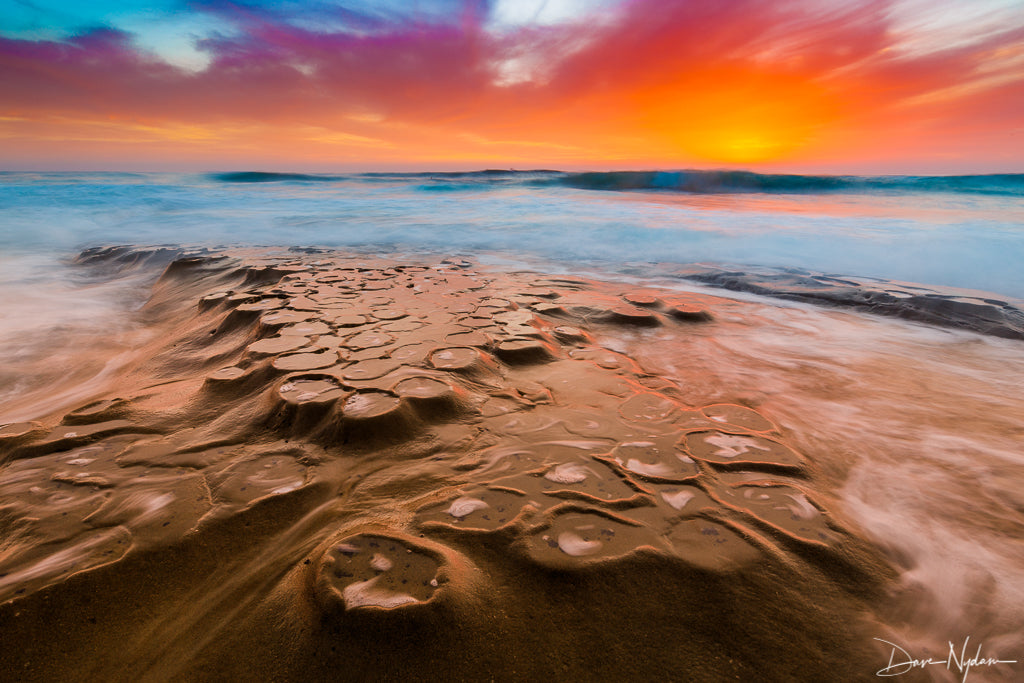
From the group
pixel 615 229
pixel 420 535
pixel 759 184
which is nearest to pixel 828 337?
pixel 420 535

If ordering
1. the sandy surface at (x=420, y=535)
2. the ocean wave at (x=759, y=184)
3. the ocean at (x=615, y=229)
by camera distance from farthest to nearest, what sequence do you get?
the ocean wave at (x=759, y=184) → the ocean at (x=615, y=229) → the sandy surface at (x=420, y=535)

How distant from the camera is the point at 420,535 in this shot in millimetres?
1129

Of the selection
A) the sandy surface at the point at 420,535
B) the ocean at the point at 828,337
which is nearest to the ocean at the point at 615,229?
the ocean at the point at 828,337

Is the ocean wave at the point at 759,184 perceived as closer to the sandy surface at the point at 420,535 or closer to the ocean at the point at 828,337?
the ocean at the point at 828,337

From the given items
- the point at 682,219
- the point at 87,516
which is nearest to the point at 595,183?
the point at 682,219

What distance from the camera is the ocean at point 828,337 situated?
1.23m

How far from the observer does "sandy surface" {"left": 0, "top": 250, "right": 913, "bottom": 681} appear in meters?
0.88

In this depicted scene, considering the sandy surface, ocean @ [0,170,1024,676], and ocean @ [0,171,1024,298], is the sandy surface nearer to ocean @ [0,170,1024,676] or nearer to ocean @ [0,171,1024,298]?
ocean @ [0,170,1024,676]

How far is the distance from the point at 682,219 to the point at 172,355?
9.61 m

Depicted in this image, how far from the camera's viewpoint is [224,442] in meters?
1.57

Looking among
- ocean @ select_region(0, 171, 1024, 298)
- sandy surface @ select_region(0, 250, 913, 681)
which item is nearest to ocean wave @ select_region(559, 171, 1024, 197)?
ocean @ select_region(0, 171, 1024, 298)

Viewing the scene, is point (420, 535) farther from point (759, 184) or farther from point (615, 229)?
point (759, 184)

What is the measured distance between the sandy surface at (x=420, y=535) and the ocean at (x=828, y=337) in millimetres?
178

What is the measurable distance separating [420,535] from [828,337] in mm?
3254
